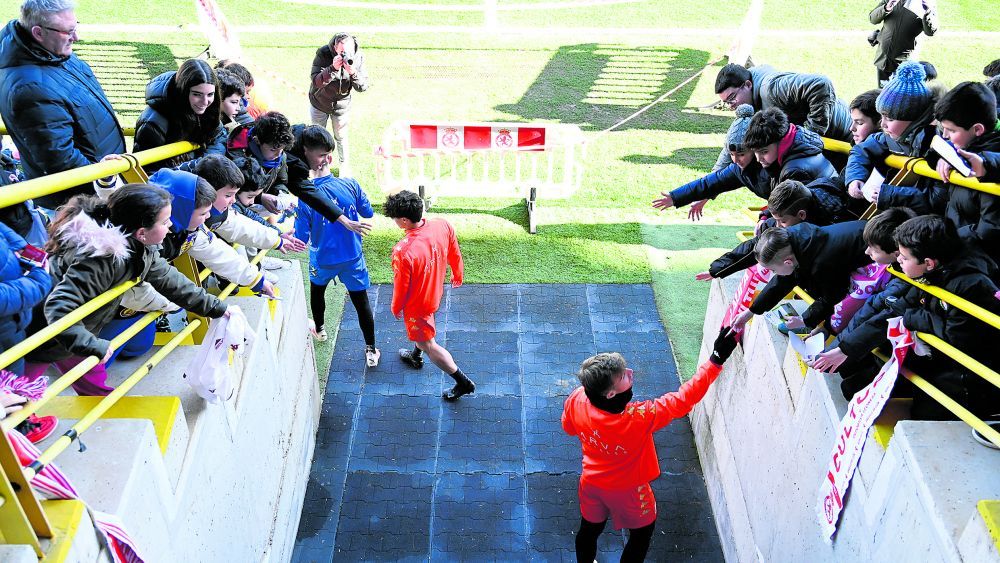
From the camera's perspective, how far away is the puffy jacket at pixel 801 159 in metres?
4.62

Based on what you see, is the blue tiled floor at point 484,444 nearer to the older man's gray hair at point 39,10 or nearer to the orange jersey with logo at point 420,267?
the orange jersey with logo at point 420,267

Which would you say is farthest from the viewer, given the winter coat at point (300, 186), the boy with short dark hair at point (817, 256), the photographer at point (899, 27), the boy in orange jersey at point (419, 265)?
the photographer at point (899, 27)

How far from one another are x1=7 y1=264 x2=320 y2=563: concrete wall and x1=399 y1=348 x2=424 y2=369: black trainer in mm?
914

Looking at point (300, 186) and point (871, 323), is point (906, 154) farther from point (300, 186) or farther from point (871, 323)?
point (300, 186)

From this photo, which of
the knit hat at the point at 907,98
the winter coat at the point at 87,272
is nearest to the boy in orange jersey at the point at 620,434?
the knit hat at the point at 907,98

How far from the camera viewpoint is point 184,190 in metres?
3.66

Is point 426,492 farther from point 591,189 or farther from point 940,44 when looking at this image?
point 940,44

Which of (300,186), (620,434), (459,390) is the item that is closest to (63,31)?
(300,186)

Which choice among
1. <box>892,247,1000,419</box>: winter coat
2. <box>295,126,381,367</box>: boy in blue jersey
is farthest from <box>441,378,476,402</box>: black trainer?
<box>892,247,1000,419</box>: winter coat

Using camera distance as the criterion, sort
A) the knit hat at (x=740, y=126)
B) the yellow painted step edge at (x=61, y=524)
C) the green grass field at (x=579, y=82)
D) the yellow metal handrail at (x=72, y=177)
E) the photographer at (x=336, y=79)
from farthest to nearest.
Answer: the photographer at (x=336, y=79) → the green grass field at (x=579, y=82) → the knit hat at (x=740, y=126) → the yellow metal handrail at (x=72, y=177) → the yellow painted step edge at (x=61, y=524)

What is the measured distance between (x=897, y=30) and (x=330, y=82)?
7.25m

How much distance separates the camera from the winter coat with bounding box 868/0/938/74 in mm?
9680

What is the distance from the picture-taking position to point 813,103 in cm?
576

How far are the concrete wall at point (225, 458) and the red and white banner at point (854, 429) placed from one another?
290cm
